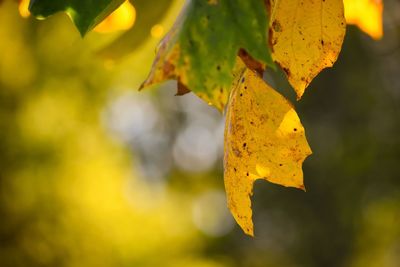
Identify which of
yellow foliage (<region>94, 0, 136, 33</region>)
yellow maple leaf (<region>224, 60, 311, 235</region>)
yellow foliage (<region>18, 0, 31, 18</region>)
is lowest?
yellow foliage (<region>94, 0, 136, 33</region>)

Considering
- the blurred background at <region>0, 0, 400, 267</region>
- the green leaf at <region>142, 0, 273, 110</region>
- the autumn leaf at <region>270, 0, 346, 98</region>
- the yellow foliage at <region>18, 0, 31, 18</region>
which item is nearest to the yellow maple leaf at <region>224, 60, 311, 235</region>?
the autumn leaf at <region>270, 0, 346, 98</region>

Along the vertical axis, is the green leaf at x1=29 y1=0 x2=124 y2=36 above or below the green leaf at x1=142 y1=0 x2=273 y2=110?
below

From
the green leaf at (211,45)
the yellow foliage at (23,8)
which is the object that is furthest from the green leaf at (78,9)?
the yellow foliage at (23,8)

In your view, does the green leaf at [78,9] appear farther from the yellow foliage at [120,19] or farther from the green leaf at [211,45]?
the yellow foliage at [120,19]

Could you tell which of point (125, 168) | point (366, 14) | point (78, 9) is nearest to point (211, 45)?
point (78, 9)

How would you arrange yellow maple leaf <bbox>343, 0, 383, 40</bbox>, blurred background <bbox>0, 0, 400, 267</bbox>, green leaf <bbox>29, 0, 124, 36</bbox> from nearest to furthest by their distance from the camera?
green leaf <bbox>29, 0, 124, 36</bbox>
yellow maple leaf <bbox>343, 0, 383, 40</bbox>
blurred background <bbox>0, 0, 400, 267</bbox>

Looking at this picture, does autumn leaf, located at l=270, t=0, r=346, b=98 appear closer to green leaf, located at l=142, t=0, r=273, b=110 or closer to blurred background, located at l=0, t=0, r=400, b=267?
green leaf, located at l=142, t=0, r=273, b=110

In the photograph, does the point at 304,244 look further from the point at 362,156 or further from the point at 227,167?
the point at 227,167
